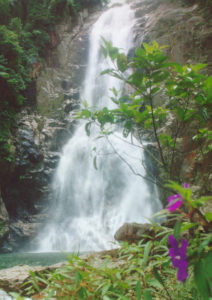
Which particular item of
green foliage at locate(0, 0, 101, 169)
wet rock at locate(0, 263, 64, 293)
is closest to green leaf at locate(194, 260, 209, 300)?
wet rock at locate(0, 263, 64, 293)

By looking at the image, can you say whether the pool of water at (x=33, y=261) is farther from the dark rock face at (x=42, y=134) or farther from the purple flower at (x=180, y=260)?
the purple flower at (x=180, y=260)

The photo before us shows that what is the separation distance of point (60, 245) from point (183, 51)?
8.34 meters

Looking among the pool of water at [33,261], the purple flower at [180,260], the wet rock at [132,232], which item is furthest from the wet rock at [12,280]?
the pool of water at [33,261]

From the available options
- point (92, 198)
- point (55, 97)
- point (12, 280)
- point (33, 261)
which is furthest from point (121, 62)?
point (55, 97)

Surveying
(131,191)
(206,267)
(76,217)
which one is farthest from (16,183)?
(206,267)

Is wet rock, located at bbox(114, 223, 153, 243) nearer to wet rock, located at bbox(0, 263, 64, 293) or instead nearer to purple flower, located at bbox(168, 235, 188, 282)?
wet rock, located at bbox(0, 263, 64, 293)

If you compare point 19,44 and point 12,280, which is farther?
point 19,44

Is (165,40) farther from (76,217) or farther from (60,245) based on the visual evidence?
(60,245)

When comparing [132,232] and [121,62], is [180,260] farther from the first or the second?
[132,232]

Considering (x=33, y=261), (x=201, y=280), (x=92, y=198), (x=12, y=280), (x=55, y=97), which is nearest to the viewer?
(x=201, y=280)

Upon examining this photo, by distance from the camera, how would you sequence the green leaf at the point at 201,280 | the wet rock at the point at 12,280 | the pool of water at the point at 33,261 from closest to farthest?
the green leaf at the point at 201,280 → the wet rock at the point at 12,280 → the pool of water at the point at 33,261

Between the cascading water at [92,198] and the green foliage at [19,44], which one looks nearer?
the cascading water at [92,198]

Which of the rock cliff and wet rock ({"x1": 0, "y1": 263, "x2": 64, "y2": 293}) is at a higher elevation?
the rock cliff

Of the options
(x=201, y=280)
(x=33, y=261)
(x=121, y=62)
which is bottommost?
(x=33, y=261)
